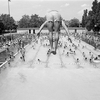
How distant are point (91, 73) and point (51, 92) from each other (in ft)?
24.3

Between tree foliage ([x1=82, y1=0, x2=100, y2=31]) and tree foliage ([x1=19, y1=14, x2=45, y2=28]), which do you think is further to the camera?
tree foliage ([x1=19, y1=14, x2=45, y2=28])

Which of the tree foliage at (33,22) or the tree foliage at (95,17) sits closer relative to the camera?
the tree foliage at (95,17)

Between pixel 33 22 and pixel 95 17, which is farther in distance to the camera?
pixel 33 22

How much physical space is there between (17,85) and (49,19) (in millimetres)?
11420

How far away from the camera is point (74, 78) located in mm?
16422

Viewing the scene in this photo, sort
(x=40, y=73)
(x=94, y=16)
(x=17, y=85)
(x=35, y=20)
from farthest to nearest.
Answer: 1. (x=35, y=20)
2. (x=94, y=16)
3. (x=40, y=73)
4. (x=17, y=85)

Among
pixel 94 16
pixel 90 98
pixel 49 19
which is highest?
pixel 94 16

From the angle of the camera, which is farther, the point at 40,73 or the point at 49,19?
the point at 40,73

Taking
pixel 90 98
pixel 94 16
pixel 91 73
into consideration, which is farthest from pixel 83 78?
pixel 94 16

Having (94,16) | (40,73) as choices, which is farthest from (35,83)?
(94,16)

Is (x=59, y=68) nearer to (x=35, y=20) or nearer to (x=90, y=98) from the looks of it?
(x=90, y=98)

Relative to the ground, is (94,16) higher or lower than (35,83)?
higher

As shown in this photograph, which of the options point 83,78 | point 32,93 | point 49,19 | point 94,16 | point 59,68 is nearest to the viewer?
point 49,19

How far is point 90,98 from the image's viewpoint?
474 inches
